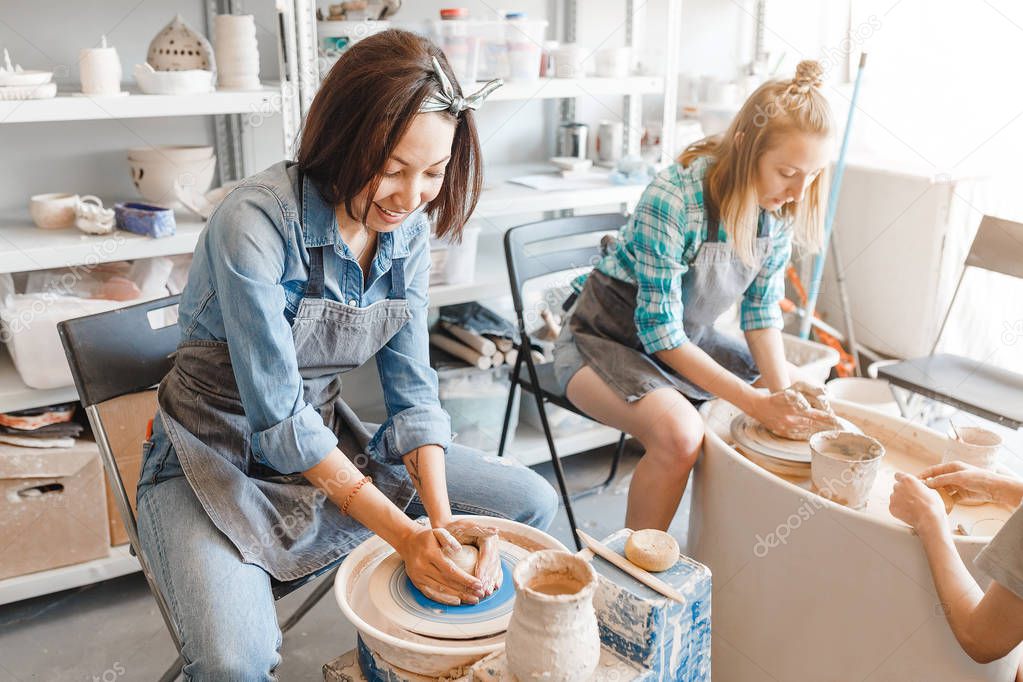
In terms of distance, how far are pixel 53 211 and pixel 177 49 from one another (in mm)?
505

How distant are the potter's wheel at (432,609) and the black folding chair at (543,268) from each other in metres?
0.89

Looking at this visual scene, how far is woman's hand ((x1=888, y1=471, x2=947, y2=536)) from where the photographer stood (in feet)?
4.69

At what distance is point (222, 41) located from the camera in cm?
232

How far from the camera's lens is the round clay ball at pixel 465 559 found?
1357 mm

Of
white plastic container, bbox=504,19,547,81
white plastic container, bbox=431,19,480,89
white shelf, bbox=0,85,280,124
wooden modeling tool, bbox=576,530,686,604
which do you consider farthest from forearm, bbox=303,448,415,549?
white plastic container, bbox=504,19,547,81

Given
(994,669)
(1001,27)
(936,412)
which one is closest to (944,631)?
(994,669)

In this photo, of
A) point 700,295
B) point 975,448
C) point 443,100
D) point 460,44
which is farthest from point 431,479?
point 460,44

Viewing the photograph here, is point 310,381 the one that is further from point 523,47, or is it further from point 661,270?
point 523,47

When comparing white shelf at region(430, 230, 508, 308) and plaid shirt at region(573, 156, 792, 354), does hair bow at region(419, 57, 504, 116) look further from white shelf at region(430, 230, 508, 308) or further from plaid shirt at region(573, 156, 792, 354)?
white shelf at region(430, 230, 508, 308)

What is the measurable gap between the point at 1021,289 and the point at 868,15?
1.19 m

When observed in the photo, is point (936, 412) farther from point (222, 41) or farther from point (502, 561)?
point (222, 41)

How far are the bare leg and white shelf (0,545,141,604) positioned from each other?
3.91ft

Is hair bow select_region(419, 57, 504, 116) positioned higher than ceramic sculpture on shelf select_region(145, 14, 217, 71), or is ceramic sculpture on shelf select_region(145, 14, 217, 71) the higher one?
ceramic sculpture on shelf select_region(145, 14, 217, 71)

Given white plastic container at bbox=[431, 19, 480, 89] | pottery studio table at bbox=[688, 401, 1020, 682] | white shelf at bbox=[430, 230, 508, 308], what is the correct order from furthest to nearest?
white shelf at bbox=[430, 230, 508, 308] < white plastic container at bbox=[431, 19, 480, 89] < pottery studio table at bbox=[688, 401, 1020, 682]
